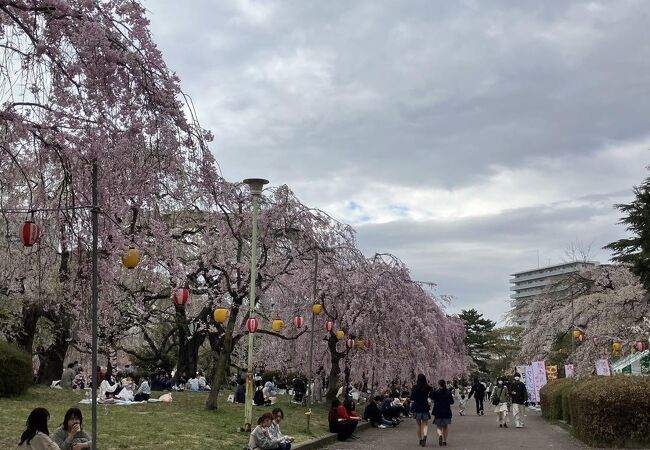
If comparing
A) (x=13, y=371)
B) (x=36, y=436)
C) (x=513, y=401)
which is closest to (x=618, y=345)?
(x=513, y=401)

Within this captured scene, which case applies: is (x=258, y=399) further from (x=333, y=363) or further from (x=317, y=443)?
(x=317, y=443)

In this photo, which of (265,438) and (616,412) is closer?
(265,438)

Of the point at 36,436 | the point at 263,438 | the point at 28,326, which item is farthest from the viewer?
the point at 28,326

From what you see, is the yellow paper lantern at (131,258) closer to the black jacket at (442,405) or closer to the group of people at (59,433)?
the group of people at (59,433)

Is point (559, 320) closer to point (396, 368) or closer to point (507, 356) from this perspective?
point (396, 368)

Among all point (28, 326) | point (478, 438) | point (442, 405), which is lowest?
point (478, 438)

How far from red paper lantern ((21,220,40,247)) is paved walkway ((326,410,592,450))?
35.0 ft

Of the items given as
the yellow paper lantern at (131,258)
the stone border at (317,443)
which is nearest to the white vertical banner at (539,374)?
the stone border at (317,443)

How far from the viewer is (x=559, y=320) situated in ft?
117

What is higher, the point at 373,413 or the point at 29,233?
the point at 29,233

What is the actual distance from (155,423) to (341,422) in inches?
200

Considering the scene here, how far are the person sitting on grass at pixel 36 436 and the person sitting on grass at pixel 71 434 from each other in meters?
1.07

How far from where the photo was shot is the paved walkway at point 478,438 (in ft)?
55.7

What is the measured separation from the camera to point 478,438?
19.5 m
